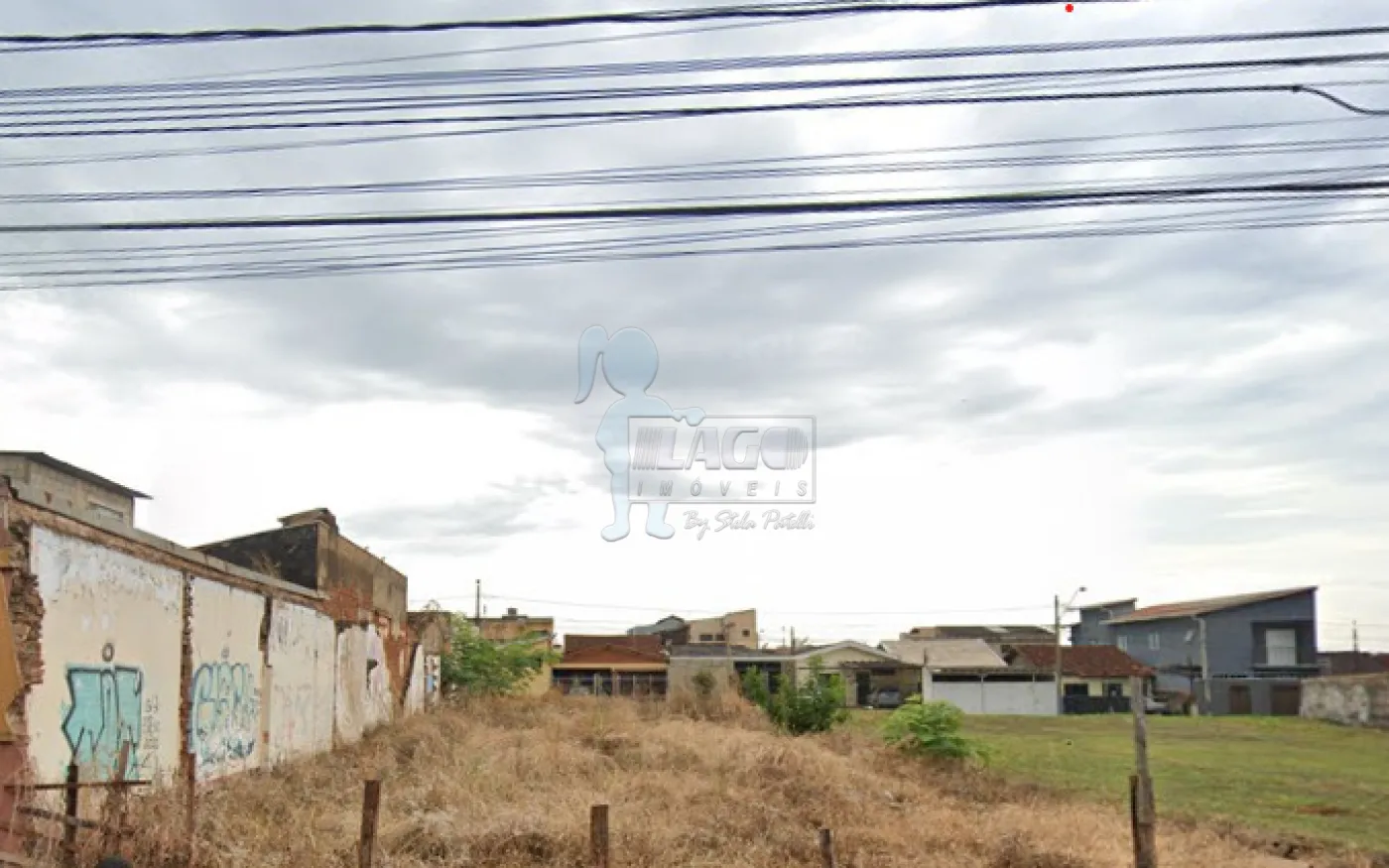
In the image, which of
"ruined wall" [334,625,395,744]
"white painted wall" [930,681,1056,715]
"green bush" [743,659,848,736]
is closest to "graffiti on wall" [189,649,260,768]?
"ruined wall" [334,625,395,744]

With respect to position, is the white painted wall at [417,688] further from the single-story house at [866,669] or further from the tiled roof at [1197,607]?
the tiled roof at [1197,607]

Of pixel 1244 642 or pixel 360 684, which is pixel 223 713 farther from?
pixel 1244 642

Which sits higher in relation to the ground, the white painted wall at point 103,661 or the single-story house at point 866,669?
the white painted wall at point 103,661

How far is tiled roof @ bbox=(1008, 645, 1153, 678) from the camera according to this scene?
6325cm

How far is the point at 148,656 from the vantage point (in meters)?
12.0

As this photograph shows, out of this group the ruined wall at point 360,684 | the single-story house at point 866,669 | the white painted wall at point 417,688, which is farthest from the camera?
the single-story house at point 866,669

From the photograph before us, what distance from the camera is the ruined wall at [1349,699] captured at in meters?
46.5

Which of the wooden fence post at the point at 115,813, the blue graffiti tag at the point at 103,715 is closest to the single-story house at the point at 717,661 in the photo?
the blue graffiti tag at the point at 103,715

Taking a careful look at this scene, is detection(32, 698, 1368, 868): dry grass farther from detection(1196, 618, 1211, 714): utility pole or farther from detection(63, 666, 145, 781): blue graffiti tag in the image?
detection(1196, 618, 1211, 714): utility pole

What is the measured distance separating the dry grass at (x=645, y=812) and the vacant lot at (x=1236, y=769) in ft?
9.94

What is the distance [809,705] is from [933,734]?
4630 millimetres

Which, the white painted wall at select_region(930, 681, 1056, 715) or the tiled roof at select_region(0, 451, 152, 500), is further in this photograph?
the white painted wall at select_region(930, 681, 1056, 715)

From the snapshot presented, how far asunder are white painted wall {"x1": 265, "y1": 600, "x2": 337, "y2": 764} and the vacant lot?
12.6m

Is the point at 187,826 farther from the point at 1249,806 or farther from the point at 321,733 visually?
the point at 1249,806
